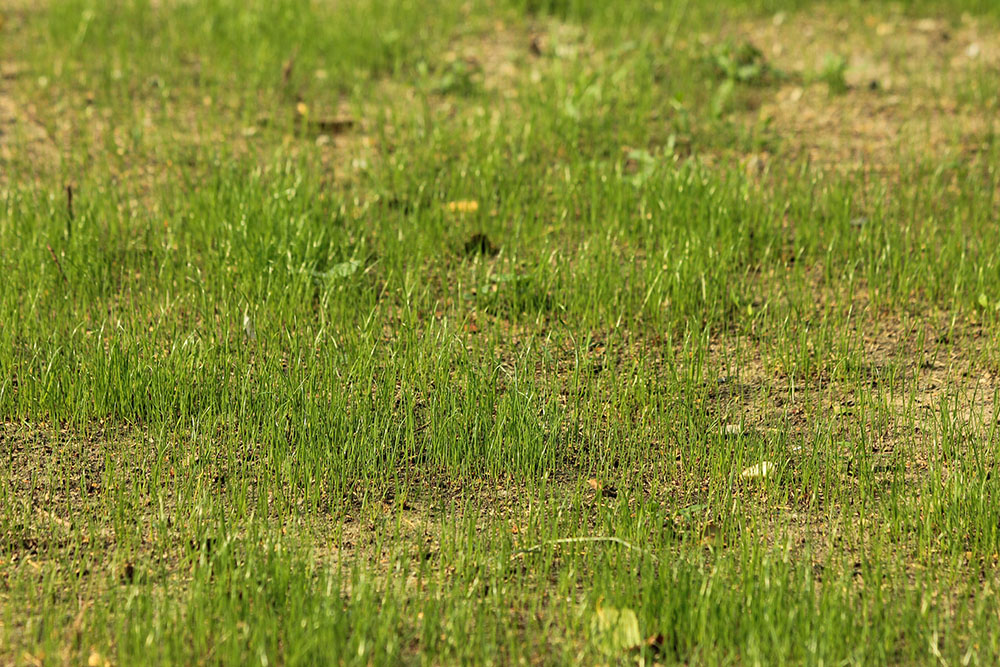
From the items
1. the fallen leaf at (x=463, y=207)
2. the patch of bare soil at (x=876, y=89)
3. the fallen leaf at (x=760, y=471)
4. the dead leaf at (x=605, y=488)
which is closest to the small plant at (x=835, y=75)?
the patch of bare soil at (x=876, y=89)

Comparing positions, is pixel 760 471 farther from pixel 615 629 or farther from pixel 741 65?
pixel 741 65

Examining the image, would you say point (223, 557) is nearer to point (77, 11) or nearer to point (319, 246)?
point (319, 246)

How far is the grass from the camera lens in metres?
2.62

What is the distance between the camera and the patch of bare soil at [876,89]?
5273mm

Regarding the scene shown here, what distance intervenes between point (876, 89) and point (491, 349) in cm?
330

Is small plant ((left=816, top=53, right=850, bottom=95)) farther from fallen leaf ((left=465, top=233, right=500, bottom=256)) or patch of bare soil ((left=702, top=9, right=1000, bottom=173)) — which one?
fallen leaf ((left=465, top=233, right=500, bottom=256))

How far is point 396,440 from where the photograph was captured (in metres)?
3.19

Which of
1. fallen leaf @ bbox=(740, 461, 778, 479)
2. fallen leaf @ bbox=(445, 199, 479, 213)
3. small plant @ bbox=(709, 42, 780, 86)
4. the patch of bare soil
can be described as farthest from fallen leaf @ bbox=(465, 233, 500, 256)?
small plant @ bbox=(709, 42, 780, 86)

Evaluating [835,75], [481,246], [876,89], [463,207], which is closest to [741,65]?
[835,75]

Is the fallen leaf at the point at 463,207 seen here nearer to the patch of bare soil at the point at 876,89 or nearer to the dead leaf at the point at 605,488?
the patch of bare soil at the point at 876,89

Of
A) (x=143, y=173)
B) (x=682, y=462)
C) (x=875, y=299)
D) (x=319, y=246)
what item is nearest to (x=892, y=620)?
(x=682, y=462)

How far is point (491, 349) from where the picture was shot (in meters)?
3.57

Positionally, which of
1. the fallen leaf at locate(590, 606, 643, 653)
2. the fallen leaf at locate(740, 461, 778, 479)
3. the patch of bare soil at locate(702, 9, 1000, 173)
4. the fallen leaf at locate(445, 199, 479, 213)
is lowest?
the fallen leaf at locate(590, 606, 643, 653)

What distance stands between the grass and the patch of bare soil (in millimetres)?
32
